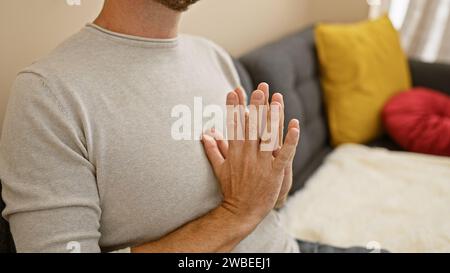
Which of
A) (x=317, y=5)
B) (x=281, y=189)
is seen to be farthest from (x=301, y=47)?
(x=281, y=189)

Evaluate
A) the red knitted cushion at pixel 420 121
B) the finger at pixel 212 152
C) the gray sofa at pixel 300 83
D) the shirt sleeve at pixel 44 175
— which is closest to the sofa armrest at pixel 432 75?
the red knitted cushion at pixel 420 121

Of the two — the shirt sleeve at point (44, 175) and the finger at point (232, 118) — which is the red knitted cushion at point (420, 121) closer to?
the finger at point (232, 118)

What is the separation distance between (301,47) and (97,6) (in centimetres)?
89

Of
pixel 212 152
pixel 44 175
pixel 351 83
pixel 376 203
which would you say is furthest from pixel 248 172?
pixel 351 83

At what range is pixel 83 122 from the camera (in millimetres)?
646

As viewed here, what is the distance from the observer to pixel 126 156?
676 millimetres

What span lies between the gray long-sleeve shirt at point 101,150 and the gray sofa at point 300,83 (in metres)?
0.45

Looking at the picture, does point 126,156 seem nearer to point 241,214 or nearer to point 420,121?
point 241,214

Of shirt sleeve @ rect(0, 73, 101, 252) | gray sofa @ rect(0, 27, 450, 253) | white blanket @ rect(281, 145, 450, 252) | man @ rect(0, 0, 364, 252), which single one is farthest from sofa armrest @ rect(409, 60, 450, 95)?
shirt sleeve @ rect(0, 73, 101, 252)

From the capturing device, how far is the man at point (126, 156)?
0.62 meters

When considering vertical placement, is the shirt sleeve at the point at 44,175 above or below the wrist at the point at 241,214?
above

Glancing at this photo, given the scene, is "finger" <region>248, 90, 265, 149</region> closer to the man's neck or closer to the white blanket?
the man's neck

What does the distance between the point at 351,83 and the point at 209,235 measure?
1.00m
